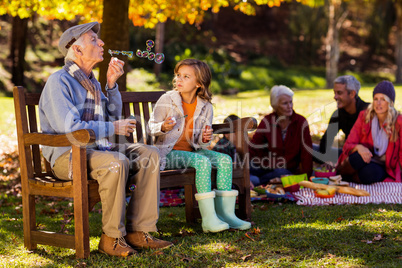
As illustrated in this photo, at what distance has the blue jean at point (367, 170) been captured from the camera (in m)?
5.70

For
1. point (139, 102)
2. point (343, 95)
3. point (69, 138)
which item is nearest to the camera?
point (69, 138)

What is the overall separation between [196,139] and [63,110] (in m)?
1.29

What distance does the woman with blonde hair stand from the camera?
18.5 ft

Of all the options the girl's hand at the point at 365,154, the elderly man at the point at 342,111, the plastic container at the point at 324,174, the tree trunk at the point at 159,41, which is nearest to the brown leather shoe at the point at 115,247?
the plastic container at the point at 324,174

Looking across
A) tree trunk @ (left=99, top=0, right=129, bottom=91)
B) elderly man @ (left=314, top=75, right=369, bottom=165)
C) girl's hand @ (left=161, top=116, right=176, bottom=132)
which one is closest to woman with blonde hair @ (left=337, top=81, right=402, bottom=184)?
elderly man @ (left=314, top=75, right=369, bottom=165)

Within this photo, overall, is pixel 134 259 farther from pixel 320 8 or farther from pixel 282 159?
pixel 320 8

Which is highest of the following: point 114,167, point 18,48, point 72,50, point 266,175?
point 18,48

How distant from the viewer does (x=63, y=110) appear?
11.1 ft

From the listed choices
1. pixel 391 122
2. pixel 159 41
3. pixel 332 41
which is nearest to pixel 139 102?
pixel 391 122

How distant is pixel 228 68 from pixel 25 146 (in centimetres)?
1585

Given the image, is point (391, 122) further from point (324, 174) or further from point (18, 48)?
point (18, 48)

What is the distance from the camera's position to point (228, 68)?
19.1 metres

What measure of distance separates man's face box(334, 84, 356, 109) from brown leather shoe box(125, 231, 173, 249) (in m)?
3.54

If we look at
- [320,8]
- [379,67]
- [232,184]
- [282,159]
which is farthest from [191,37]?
[232,184]
